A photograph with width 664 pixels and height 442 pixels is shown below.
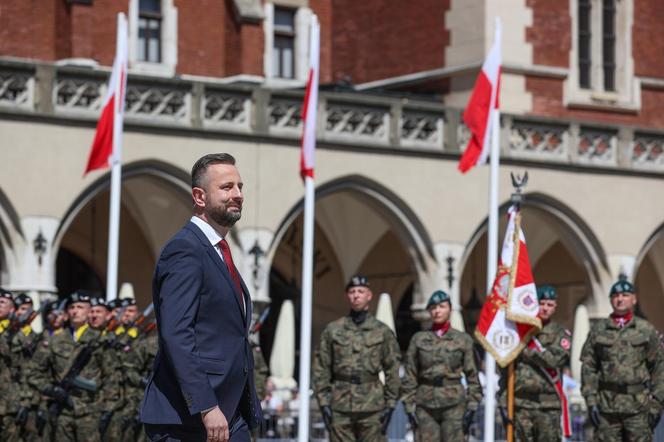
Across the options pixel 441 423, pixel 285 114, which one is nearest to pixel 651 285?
pixel 285 114

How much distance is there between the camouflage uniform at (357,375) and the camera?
48.7ft

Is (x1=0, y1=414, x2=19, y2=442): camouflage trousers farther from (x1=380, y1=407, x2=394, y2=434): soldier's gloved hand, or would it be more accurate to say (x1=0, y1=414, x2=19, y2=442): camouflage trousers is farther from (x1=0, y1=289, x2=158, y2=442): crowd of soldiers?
(x1=380, y1=407, x2=394, y2=434): soldier's gloved hand

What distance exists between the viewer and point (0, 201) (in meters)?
24.0

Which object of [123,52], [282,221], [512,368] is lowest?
[512,368]

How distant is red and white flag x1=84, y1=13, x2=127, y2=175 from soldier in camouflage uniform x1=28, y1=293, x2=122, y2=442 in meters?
5.09

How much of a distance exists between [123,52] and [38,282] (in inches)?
178

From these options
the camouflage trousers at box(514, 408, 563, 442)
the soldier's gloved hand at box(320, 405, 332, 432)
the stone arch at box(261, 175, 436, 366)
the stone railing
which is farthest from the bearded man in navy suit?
the stone arch at box(261, 175, 436, 366)

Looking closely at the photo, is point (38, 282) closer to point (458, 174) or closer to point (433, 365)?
point (458, 174)

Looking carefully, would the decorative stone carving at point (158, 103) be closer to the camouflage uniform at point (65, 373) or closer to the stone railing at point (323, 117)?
the stone railing at point (323, 117)

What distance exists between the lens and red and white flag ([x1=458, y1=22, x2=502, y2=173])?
741 inches

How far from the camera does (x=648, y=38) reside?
3281 cm

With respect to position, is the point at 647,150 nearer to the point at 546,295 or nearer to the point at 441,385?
the point at 546,295

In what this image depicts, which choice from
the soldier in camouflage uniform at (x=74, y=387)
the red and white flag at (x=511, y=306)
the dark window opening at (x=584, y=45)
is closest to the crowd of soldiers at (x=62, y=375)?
the soldier in camouflage uniform at (x=74, y=387)

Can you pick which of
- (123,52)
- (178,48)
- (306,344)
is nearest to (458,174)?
(178,48)
